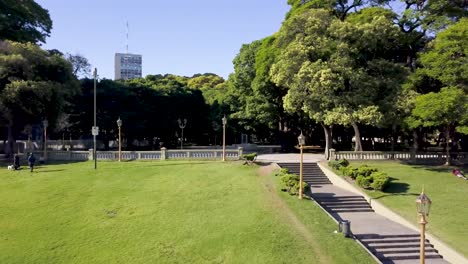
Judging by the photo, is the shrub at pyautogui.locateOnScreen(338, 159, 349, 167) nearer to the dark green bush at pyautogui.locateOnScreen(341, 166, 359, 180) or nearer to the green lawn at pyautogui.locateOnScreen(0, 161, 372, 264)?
the dark green bush at pyautogui.locateOnScreen(341, 166, 359, 180)

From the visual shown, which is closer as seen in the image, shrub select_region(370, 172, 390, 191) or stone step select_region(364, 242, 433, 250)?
stone step select_region(364, 242, 433, 250)

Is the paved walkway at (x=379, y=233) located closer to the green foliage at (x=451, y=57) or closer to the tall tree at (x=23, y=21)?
Result: the green foliage at (x=451, y=57)

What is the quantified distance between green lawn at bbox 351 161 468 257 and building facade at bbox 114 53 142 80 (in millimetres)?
164674

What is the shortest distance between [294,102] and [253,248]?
21034 millimetres

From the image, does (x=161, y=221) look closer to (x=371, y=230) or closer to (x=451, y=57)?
(x=371, y=230)

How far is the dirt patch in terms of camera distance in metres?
19.1

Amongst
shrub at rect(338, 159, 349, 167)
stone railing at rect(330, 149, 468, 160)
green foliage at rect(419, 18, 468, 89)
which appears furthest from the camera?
stone railing at rect(330, 149, 468, 160)

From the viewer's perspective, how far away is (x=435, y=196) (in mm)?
→ 29125

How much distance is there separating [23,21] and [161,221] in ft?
111

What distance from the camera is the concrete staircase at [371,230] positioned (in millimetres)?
20875

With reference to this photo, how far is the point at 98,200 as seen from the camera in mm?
26484

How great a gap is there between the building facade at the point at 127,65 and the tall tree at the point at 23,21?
13982 centimetres

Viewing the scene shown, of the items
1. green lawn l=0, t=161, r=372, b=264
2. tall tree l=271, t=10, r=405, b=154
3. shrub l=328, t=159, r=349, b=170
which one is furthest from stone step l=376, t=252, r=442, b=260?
tall tree l=271, t=10, r=405, b=154

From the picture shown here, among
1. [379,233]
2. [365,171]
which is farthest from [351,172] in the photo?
[379,233]
